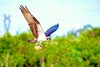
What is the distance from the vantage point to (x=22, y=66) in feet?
30.2

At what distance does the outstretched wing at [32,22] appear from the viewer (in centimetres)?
127

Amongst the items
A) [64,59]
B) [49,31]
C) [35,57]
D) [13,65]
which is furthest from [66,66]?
[49,31]

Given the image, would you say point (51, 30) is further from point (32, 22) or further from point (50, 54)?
point (50, 54)

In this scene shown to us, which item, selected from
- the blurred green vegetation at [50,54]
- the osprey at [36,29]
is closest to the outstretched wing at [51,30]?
the osprey at [36,29]

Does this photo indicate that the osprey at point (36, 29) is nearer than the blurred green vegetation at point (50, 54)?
Yes

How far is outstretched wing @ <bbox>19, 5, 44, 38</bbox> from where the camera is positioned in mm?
1271

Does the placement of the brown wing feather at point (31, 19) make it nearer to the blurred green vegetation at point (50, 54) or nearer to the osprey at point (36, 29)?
the osprey at point (36, 29)

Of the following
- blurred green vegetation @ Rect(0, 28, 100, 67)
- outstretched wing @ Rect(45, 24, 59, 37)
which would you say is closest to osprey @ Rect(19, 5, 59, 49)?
outstretched wing @ Rect(45, 24, 59, 37)

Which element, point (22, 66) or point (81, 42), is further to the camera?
point (81, 42)

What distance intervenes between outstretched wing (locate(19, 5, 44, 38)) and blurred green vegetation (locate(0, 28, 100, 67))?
713 cm

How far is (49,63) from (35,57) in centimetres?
91

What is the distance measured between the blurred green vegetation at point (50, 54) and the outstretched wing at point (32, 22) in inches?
281

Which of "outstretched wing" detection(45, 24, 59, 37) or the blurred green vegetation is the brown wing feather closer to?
A: "outstretched wing" detection(45, 24, 59, 37)

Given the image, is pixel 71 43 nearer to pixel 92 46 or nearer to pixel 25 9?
pixel 92 46
